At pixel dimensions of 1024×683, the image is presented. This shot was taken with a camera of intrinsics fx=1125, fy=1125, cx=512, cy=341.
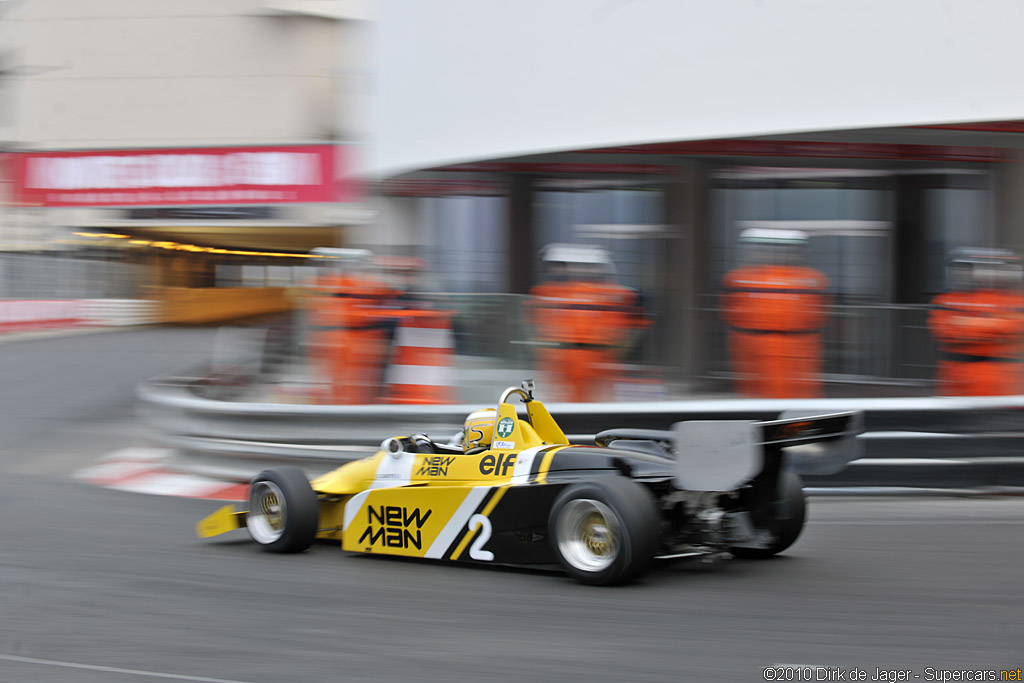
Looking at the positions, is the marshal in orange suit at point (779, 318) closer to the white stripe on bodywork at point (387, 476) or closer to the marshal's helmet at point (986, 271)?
the marshal's helmet at point (986, 271)

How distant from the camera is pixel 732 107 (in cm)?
958

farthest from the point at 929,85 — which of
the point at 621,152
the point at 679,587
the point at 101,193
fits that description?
the point at 101,193

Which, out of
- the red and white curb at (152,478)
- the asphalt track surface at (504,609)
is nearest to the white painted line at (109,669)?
the asphalt track surface at (504,609)

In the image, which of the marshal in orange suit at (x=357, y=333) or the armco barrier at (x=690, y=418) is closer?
the armco barrier at (x=690, y=418)

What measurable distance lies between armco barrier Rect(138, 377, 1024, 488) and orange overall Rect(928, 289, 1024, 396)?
0.33 metres

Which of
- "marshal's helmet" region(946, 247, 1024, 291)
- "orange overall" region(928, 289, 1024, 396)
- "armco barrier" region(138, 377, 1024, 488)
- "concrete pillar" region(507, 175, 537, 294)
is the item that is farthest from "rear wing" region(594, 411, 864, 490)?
"concrete pillar" region(507, 175, 537, 294)

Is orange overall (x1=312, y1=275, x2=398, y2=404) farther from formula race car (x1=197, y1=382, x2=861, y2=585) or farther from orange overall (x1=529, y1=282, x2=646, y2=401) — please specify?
formula race car (x1=197, y1=382, x2=861, y2=585)

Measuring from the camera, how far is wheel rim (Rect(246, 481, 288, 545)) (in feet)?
22.3

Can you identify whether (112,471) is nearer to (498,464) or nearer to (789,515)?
(498,464)

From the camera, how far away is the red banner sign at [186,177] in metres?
20.5

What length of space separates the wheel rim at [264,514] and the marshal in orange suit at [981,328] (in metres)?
4.84

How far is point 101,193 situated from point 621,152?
1324 cm

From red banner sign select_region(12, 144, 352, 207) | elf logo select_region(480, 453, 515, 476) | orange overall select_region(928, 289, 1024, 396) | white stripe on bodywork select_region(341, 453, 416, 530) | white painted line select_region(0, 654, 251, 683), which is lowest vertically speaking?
white painted line select_region(0, 654, 251, 683)

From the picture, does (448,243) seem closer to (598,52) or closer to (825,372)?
(598,52)
